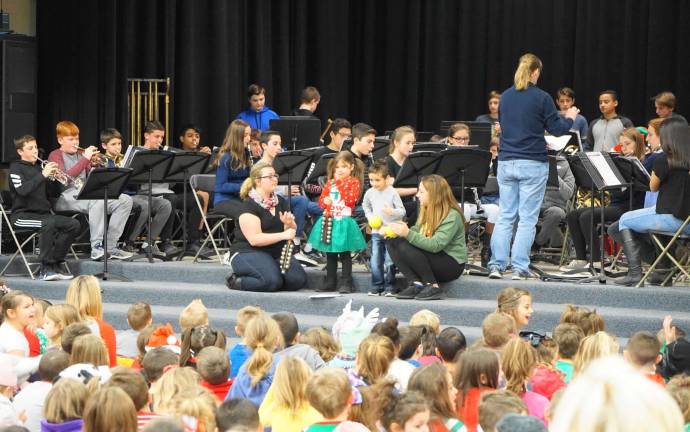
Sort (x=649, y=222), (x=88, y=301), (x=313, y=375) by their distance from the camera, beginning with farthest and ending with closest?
(x=649, y=222)
(x=88, y=301)
(x=313, y=375)

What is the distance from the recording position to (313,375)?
14.9 ft

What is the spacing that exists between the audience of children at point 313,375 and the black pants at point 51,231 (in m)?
3.29

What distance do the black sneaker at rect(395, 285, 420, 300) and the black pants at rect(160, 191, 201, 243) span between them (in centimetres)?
305

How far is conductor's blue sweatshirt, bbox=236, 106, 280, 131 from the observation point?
43.9 feet

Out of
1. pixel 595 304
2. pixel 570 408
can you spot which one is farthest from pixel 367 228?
pixel 570 408

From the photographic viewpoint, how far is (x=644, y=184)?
946 cm

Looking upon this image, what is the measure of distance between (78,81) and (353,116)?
15.7 feet

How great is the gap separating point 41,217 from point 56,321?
4081mm

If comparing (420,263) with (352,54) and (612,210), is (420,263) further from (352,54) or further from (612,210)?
(352,54)

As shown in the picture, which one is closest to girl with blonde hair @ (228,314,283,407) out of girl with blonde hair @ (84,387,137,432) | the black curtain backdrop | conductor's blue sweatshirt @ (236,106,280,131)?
girl with blonde hair @ (84,387,137,432)

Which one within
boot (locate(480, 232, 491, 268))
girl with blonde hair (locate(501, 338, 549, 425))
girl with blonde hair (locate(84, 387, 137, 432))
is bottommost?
boot (locate(480, 232, 491, 268))

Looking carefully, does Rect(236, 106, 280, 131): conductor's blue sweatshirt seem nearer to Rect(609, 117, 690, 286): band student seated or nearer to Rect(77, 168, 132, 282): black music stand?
Rect(77, 168, 132, 282): black music stand

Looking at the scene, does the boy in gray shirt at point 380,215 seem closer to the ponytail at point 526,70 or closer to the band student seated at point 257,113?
the ponytail at point 526,70

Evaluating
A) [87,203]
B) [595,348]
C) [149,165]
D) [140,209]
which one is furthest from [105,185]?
[595,348]
